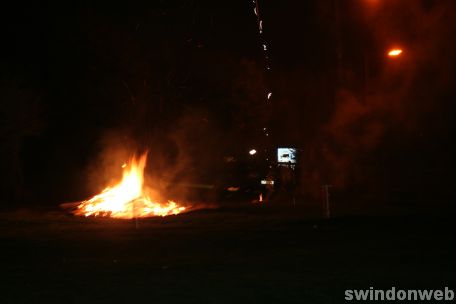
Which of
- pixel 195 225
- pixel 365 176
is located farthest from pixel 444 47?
pixel 195 225

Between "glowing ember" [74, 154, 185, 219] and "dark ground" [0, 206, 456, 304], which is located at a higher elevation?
"glowing ember" [74, 154, 185, 219]

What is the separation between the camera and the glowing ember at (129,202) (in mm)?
22578

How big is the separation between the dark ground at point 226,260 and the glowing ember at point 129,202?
4.34 metres

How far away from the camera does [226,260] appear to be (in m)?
11.2

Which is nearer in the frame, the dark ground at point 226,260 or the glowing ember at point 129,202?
the dark ground at point 226,260

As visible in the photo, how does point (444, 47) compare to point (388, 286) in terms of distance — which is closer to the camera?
point (388, 286)

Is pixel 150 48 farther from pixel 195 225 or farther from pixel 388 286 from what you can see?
pixel 388 286

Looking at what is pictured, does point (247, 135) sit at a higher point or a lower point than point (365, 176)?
higher

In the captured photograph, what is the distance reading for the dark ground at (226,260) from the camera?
8555 mm

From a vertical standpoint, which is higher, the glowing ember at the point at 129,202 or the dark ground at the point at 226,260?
the glowing ember at the point at 129,202

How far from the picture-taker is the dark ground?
28.1ft

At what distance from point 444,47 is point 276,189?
32.3ft

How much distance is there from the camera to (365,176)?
28.7m

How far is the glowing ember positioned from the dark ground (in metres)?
4.34
